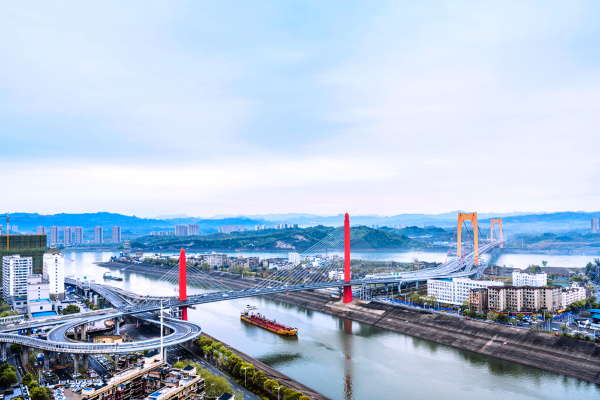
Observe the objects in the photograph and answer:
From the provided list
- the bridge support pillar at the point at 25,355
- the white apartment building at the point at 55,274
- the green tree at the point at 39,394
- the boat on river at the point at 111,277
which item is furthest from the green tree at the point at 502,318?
the boat on river at the point at 111,277

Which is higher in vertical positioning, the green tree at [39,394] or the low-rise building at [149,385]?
the low-rise building at [149,385]

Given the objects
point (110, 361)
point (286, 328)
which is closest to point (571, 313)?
point (286, 328)

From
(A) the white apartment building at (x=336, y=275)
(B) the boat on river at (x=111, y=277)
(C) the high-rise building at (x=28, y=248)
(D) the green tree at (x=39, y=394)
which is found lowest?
(B) the boat on river at (x=111, y=277)

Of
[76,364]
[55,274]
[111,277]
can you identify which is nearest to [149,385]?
[76,364]

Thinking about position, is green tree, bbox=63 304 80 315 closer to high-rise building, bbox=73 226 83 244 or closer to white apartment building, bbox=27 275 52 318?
white apartment building, bbox=27 275 52 318

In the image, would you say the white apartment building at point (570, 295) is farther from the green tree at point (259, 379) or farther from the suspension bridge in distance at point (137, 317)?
the green tree at point (259, 379)

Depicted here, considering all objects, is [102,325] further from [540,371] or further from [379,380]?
[540,371]

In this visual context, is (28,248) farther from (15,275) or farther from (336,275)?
(336,275)
